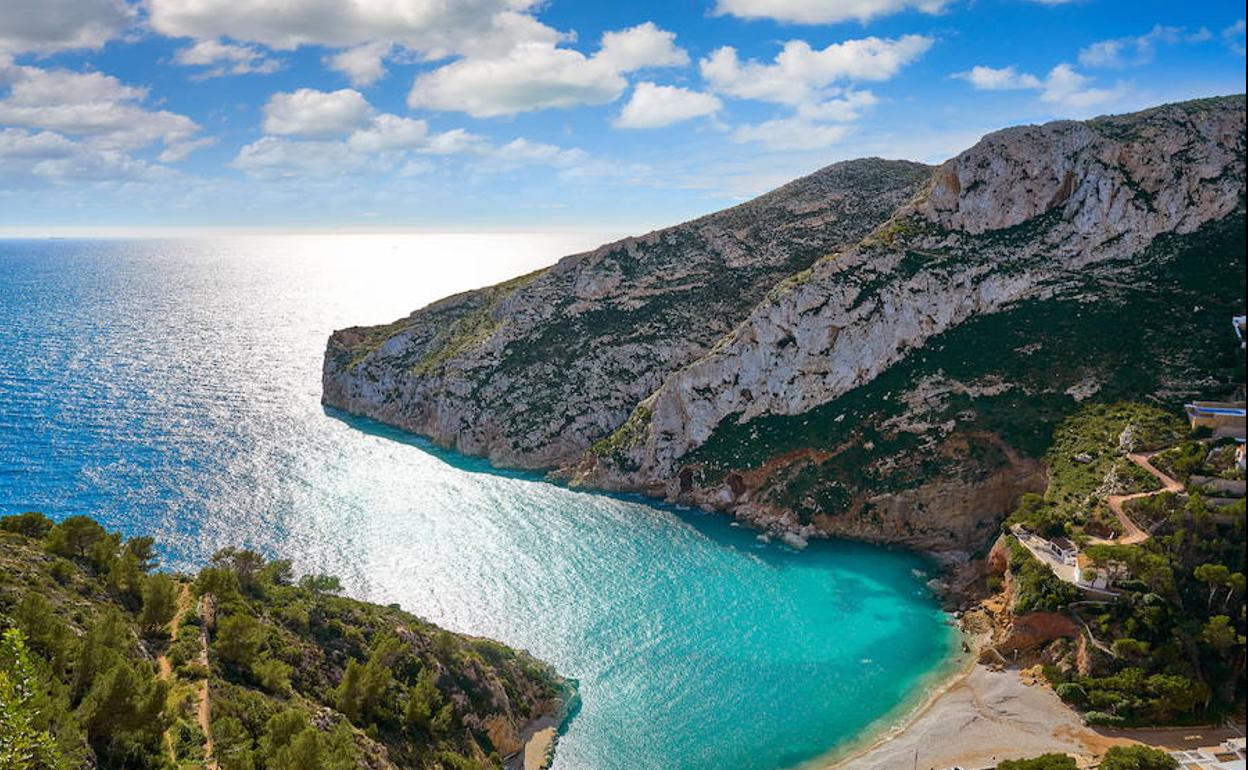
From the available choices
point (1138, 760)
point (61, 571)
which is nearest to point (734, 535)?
point (1138, 760)

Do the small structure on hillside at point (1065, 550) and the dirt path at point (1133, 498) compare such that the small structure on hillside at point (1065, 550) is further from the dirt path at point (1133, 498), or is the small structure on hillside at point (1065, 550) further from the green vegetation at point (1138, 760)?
the green vegetation at point (1138, 760)

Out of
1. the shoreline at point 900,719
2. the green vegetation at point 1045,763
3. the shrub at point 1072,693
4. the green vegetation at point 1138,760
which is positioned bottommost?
the shoreline at point 900,719

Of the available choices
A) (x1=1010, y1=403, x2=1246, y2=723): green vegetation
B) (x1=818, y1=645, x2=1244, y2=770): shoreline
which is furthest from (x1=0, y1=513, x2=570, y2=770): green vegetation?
(x1=1010, y1=403, x2=1246, y2=723): green vegetation

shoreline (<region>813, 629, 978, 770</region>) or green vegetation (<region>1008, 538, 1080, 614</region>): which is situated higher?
green vegetation (<region>1008, 538, 1080, 614</region>)

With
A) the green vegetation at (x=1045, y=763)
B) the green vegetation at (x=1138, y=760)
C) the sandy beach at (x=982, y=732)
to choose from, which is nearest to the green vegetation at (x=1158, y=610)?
the sandy beach at (x=982, y=732)

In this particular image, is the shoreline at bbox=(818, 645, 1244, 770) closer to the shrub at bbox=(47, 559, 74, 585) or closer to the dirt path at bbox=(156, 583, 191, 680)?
the dirt path at bbox=(156, 583, 191, 680)

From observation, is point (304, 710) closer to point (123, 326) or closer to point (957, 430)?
point (957, 430)
